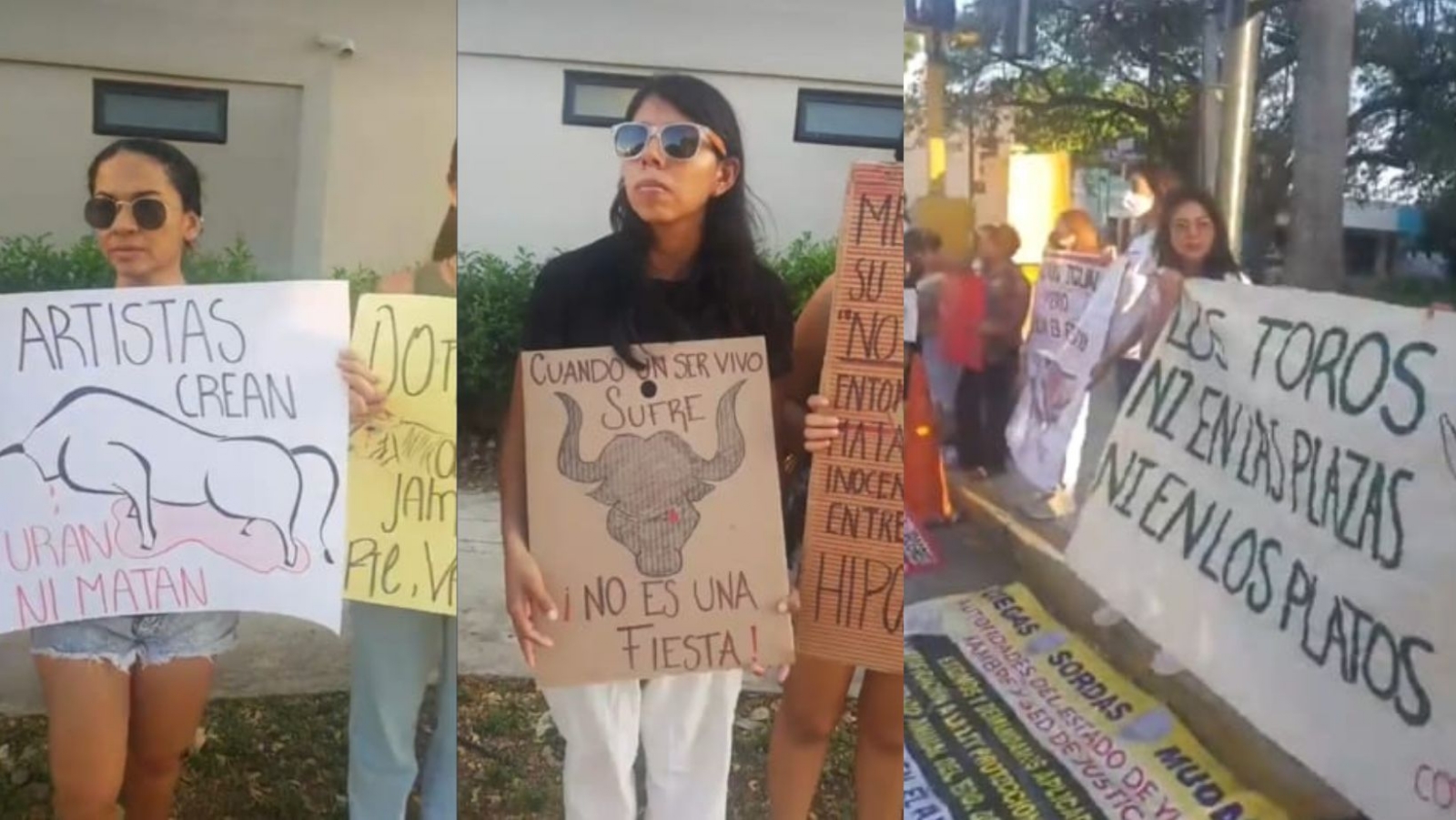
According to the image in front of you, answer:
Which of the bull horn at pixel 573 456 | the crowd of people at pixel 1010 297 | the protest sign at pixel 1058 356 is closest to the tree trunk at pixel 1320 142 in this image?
the crowd of people at pixel 1010 297

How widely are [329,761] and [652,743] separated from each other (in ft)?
2.29

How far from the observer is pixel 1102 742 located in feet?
8.73

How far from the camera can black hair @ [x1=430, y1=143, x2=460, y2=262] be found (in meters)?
2.60

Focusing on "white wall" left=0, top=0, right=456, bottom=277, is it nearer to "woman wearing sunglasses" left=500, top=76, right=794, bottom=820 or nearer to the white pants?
"woman wearing sunglasses" left=500, top=76, right=794, bottom=820

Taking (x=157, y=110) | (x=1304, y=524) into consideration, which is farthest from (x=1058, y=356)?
(x=157, y=110)

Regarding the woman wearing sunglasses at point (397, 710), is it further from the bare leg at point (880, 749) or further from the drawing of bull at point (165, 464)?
the bare leg at point (880, 749)

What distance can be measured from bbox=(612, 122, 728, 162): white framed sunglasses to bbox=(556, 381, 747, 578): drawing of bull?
47cm

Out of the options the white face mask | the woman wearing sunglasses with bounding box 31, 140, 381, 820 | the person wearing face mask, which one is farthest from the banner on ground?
the woman wearing sunglasses with bounding box 31, 140, 381, 820

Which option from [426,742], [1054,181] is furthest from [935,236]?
[426,742]

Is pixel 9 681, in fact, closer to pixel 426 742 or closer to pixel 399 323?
pixel 426 742

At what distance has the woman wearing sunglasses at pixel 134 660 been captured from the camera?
261cm

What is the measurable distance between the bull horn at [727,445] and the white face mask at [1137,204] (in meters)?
0.83

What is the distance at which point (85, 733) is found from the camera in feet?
8.84

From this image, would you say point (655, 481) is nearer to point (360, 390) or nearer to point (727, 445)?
point (727, 445)
